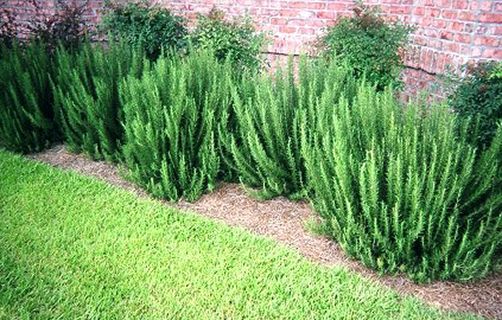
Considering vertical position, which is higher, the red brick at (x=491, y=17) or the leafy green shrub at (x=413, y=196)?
the red brick at (x=491, y=17)

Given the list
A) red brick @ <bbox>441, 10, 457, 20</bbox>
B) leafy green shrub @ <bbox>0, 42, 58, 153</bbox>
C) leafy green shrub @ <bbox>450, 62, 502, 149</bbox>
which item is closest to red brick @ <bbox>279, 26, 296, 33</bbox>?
red brick @ <bbox>441, 10, 457, 20</bbox>

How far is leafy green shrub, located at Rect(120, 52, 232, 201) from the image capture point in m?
4.15

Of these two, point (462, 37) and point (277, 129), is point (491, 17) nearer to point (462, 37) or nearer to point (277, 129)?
point (462, 37)

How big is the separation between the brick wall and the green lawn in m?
2.65

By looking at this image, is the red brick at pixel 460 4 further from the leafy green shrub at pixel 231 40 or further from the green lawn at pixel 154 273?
the green lawn at pixel 154 273

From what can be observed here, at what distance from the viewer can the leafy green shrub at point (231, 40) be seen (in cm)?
584

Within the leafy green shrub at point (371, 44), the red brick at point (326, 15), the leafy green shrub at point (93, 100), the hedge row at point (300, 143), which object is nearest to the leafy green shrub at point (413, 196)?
the hedge row at point (300, 143)

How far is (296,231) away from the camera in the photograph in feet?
12.1

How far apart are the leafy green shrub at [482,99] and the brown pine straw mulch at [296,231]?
1262mm

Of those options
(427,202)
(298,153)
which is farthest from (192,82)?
(427,202)

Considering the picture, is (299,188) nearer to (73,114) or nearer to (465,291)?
(465,291)

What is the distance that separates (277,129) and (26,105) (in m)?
3.13

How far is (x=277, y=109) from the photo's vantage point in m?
3.98

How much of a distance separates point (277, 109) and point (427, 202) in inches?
57.0
